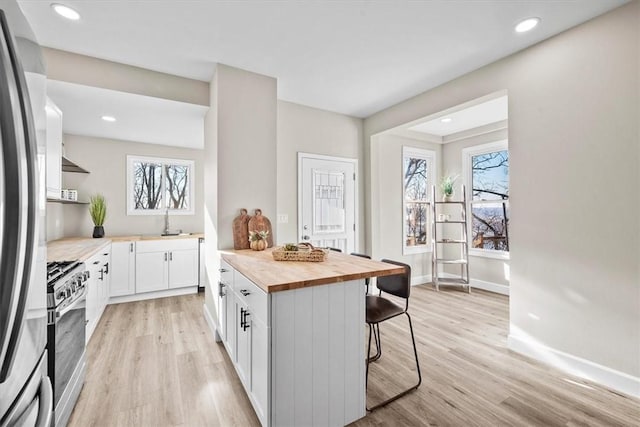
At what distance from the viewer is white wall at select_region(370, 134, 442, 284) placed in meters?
4.35

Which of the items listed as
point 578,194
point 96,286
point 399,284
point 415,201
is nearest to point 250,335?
point 399,284

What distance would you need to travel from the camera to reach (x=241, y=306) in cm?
191

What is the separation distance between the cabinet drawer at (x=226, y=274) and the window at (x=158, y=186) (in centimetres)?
284

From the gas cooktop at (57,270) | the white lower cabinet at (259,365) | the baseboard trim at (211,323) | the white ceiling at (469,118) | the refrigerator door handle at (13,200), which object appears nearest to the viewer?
the refrigerator door handle at (13,200)

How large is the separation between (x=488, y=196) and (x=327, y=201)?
2.60m

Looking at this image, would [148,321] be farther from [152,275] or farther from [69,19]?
[69,19]

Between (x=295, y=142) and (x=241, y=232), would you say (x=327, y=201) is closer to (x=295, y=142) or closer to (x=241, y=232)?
(x=295, y=142)

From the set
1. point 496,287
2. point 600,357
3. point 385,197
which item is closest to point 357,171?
point 385,197

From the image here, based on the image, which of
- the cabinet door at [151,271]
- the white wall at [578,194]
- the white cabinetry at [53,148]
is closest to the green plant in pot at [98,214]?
the cabinet door at [151,271]

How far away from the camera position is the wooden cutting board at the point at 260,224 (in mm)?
2850

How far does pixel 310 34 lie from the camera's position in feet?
7.66

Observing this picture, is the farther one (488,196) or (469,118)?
(488,196)

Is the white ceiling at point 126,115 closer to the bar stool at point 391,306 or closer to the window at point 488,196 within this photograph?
the bar stool at point 391,306

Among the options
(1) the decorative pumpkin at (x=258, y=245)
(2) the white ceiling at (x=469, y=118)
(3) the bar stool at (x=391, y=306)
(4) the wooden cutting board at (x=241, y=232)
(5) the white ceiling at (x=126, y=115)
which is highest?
(2) the white ceiling at (x=469, y=118)
